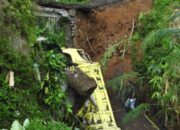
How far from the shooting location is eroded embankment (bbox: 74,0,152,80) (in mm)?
9789

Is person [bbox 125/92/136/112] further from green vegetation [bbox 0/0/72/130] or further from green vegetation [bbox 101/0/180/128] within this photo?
green vegetation [bbox 0/0/72/130]

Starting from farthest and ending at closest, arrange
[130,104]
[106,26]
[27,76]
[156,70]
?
[106,26]
[130,104]
[156,70]
[27,76]

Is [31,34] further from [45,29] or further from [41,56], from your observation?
[45,29]

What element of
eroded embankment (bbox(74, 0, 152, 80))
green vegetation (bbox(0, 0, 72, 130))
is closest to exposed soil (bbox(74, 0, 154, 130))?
eroded embankment (bbox(74, 0, 152, 80))

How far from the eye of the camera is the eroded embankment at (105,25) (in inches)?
385

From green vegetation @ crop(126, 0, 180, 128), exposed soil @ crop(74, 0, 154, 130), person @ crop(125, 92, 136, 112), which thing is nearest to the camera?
green vegetation @ crop(126, 0, 180, 128)

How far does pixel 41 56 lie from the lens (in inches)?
199

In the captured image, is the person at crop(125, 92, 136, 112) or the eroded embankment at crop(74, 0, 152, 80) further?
the eroded embankment at crop(74, 0, 152, 80)

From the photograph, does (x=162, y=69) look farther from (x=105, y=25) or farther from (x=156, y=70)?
(x=105, y=25)

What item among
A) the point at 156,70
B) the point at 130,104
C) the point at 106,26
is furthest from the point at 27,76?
the point at 106,26

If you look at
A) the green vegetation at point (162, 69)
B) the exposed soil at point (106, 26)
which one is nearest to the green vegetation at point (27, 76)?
the green vegetation at point (162, 69)

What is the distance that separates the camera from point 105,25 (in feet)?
33.0

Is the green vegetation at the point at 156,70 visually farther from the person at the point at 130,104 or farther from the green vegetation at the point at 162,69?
the person at the point at 130,104

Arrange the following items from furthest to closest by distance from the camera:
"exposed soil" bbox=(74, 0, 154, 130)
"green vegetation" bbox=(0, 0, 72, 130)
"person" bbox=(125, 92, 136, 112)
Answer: "exposed soil" bbox=(74, 0, 154, 130)
"person" bbox=(125, 92, 136, 112)
"green vegetation" bbox=(0, 0, 72, 130)
